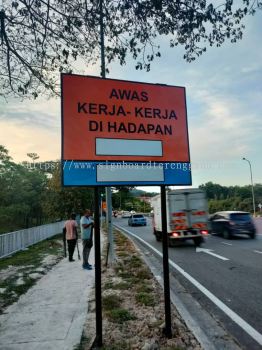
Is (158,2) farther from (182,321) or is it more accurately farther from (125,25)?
(182,321)

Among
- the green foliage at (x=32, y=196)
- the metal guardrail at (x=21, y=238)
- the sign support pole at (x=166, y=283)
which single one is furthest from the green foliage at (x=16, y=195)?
the sign support pole at (x=166, y=283)

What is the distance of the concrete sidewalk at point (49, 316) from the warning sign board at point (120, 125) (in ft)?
6.84

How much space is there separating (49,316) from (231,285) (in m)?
4.48

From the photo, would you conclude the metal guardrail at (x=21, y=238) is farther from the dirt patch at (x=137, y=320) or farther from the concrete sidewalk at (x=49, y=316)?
the dirt patch at (x=137, y=320)

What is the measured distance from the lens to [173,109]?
5.52 metres

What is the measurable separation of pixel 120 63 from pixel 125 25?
30.5 inches

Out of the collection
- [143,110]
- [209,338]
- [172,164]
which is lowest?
[209,338]

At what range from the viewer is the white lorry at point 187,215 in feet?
60.9

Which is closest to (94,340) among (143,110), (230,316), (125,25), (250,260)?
(230,316)

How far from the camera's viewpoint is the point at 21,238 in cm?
1852

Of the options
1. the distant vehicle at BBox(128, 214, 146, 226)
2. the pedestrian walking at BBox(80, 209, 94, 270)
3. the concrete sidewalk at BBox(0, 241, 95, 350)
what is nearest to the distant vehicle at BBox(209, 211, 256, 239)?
the pedestrian walking at BBox(80, 209, 94, 270)

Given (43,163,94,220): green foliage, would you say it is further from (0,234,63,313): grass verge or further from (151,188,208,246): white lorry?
(0,234,63,313): grass verge

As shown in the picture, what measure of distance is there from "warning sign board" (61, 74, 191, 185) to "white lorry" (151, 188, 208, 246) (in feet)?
44.1

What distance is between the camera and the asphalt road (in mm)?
5684
